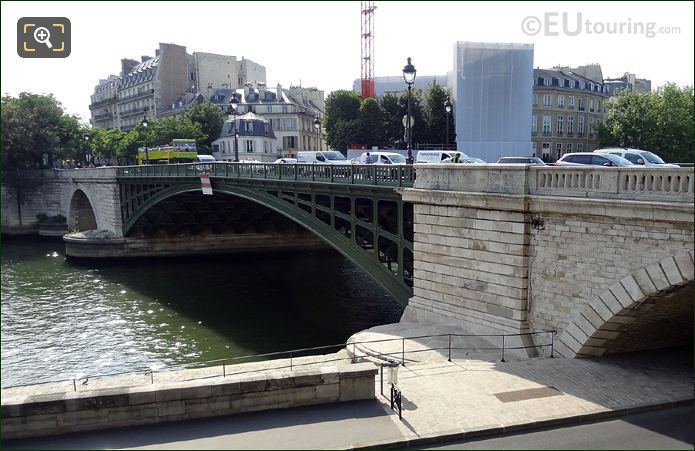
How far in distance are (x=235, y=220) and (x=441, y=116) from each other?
24586 millimetres

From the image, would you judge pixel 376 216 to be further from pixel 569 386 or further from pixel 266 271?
pixel 266 271

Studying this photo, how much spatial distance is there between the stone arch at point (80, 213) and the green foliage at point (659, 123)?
159 ft

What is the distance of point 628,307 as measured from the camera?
12531 mm

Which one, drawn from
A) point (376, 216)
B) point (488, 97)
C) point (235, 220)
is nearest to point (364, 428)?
point (376, 216)

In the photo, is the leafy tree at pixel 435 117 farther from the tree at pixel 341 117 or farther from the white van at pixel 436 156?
the white van at pixel 436 156

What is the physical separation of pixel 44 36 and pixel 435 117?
50248 mm

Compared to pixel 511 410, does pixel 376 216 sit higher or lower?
higher

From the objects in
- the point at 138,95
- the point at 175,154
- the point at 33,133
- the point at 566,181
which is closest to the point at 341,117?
the point at 175,154

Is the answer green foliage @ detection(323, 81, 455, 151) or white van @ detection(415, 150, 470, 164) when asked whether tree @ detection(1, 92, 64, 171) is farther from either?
white van @ detection(415, 150, 470, 164)

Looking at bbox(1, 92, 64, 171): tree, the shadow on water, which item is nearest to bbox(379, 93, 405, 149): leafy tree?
the shadow on water

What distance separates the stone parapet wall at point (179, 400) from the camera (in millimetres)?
10156

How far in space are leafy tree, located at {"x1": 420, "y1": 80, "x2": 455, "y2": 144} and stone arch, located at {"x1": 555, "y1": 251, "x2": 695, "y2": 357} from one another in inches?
1685

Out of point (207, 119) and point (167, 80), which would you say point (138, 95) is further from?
point (207, 119)

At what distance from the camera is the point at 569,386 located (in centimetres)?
1239
